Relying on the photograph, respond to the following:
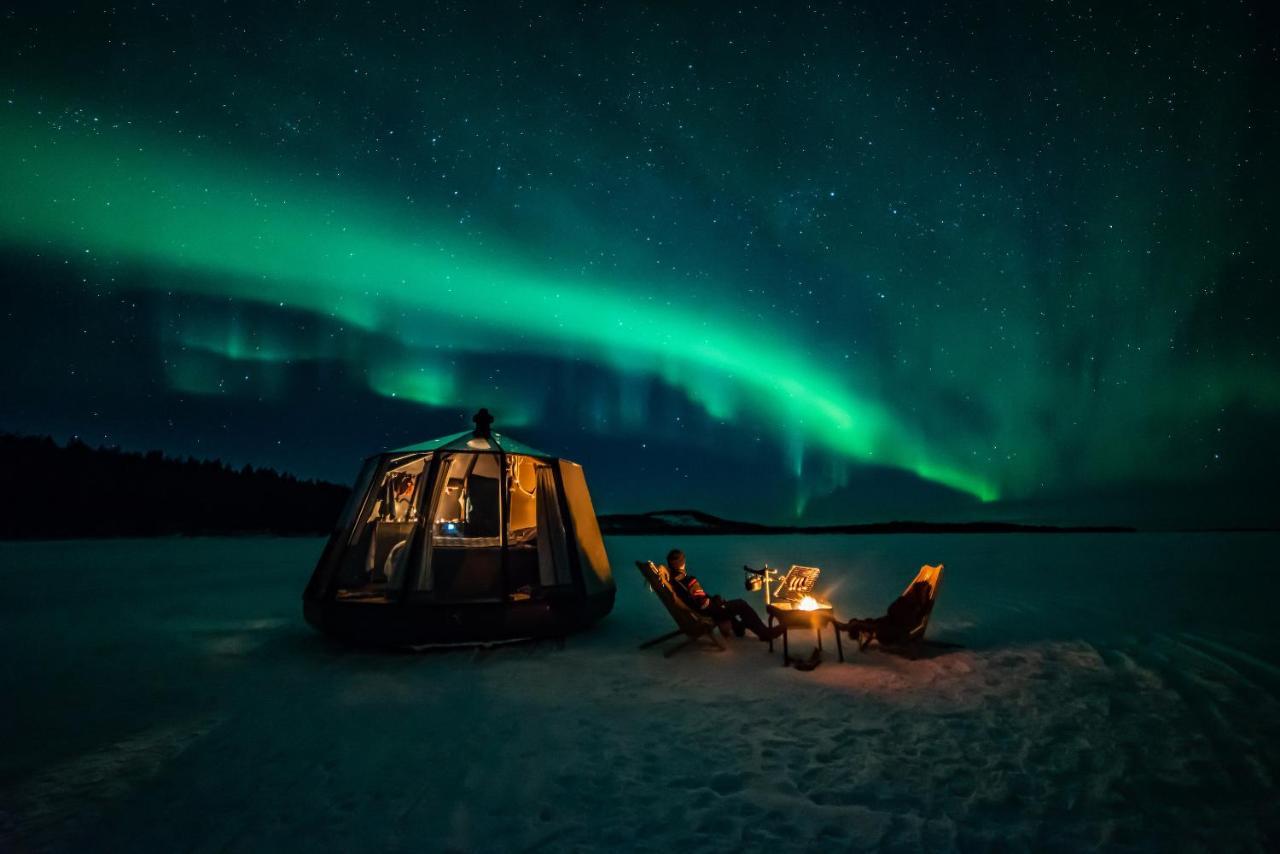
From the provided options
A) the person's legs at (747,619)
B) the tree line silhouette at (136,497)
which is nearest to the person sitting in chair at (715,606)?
the person's legs at (747,619)

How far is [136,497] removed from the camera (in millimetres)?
46344

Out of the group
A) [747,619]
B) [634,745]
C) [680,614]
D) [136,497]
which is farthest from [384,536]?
[136,497]

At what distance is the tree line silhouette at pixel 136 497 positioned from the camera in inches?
1606

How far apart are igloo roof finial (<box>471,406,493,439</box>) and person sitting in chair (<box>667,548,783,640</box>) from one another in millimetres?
3033

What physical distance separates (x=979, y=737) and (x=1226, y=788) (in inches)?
53.9

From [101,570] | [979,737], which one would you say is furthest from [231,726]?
[101,570]

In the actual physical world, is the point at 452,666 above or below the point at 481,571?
below

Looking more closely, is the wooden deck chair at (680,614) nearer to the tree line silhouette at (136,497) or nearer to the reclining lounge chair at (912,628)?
the reclining lounge chair at (912,628)

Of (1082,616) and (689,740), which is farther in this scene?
(1082,616)

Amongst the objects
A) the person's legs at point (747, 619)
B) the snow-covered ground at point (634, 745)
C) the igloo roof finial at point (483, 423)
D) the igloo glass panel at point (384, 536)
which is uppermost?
the igloo roof finial at point (483, 423)

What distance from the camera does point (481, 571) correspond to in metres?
8.27

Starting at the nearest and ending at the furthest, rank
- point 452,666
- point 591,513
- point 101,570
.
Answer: point 452,666 → point 591,513 → point 101,570

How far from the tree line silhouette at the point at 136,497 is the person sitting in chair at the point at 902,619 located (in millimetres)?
34024

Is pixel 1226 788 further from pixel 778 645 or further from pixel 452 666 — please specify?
pixel 452 666
